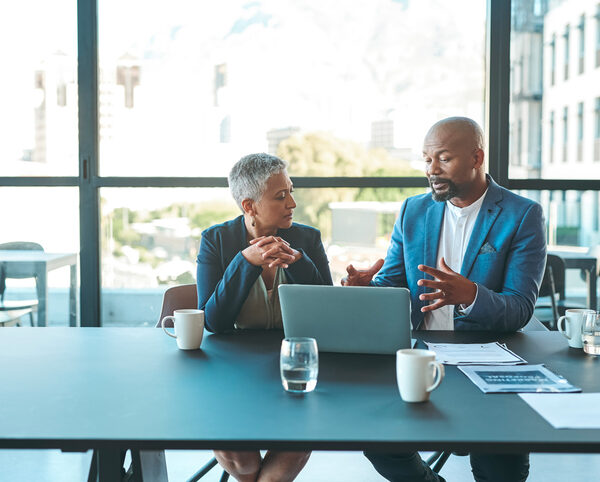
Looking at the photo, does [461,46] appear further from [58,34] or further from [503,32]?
[58,34]

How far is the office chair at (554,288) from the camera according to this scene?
11.9ft

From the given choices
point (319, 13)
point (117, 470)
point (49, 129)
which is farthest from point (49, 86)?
point (117, 470)

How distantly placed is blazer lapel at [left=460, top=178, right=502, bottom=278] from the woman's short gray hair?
745 mm

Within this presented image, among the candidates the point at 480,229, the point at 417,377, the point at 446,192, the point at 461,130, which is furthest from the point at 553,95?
the point at 417,377

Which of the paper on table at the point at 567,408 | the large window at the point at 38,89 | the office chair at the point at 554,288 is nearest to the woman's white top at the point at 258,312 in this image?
the paper on table at the point at 567,408

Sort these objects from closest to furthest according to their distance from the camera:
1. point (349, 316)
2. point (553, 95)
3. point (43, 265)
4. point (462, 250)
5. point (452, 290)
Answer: point (349, 316), point (452, 290), point (462, 250), point (553, 95), point (43, 265)

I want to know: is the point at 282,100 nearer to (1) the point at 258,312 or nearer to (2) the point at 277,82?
(2) the point at 277,82

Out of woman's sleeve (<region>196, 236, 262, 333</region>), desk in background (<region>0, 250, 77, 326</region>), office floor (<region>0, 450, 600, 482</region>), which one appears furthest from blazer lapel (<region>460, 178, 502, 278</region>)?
desk in background (<region>0, 250, 77, 326</region>)

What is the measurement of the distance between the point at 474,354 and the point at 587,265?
7.80 feet

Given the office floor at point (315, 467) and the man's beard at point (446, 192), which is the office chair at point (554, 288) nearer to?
the office floor at point (315, 467)

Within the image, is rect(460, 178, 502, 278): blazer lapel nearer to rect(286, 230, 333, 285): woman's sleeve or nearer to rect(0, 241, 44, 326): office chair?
rect(286, 230, 333, 285): woman's sleeve

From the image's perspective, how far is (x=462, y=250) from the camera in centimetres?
261

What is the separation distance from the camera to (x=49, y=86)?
12.7 feet

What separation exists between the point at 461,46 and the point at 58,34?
227 centimetres
